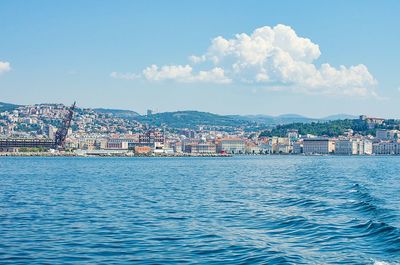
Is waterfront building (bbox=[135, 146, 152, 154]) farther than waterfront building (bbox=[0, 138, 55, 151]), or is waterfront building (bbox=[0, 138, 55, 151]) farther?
waterfront building (bbox=[135, 146, 152, 154])

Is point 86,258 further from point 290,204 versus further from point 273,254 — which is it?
Result: point 290,204

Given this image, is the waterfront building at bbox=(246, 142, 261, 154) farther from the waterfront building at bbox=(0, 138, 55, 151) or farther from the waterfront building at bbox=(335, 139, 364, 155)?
the waterfront building at bbox=(0, 138, 55, 151)

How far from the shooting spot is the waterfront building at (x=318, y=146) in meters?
184

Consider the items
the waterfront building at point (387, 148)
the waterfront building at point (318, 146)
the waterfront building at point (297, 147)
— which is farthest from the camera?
the waterfront building at point (297, 147)

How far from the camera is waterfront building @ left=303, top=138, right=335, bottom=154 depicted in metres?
184

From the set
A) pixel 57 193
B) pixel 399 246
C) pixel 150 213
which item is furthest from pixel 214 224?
pixel 57 193

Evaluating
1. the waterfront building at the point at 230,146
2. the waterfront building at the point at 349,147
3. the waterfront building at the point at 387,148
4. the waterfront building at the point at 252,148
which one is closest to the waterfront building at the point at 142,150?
the waterfront building at the point at 230,146

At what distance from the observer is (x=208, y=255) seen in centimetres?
1522

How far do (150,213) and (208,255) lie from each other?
8028 millimetres

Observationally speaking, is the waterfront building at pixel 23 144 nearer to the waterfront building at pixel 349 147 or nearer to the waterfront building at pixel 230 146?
the waterfront building at pixel 230 146

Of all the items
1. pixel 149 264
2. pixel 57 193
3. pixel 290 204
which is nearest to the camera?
pixel 149 264

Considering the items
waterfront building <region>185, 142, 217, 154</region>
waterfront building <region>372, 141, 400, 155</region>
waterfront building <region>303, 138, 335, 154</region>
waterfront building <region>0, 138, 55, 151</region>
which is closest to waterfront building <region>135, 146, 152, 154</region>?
waterfront building <region>185, 142, 217, 154</region>

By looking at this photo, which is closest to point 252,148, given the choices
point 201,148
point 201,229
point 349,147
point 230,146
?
point 230,146

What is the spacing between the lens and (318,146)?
612ft
